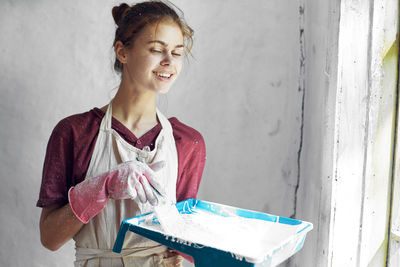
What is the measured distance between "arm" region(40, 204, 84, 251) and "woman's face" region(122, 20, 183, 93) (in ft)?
1.34

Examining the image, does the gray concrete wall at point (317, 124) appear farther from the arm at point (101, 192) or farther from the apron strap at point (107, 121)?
the apron strap at point (107, 121)

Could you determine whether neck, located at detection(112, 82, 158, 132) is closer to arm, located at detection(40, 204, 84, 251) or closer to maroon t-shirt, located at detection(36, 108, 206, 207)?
maroon t-shirt, located at detection(36, 108, 206, 207)

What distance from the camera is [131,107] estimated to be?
4.08 feet

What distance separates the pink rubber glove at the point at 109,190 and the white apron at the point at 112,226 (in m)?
0.08

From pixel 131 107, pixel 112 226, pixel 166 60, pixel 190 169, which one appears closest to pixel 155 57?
pixel 166 60

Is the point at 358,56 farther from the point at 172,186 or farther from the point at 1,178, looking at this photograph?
the point at 1,178

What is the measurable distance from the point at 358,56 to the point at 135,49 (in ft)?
2.19

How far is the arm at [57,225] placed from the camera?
1.09 m

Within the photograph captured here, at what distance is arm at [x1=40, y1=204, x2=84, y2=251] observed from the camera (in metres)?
1.09

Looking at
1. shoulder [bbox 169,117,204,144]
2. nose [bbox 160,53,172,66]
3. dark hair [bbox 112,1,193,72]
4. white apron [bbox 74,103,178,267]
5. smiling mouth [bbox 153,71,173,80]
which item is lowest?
white apron [bbox 74,103,178,267]

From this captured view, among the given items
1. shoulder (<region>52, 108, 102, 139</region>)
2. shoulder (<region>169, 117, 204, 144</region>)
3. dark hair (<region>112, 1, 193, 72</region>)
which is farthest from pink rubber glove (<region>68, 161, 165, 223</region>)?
dark hair (<region>112, 1, 193, 72</region>)

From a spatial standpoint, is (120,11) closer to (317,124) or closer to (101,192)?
(101,192)

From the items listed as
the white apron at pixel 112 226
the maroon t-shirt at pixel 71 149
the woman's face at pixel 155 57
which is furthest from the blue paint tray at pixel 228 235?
the woman's face at pixel 155 57

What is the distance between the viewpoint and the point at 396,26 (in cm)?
129
